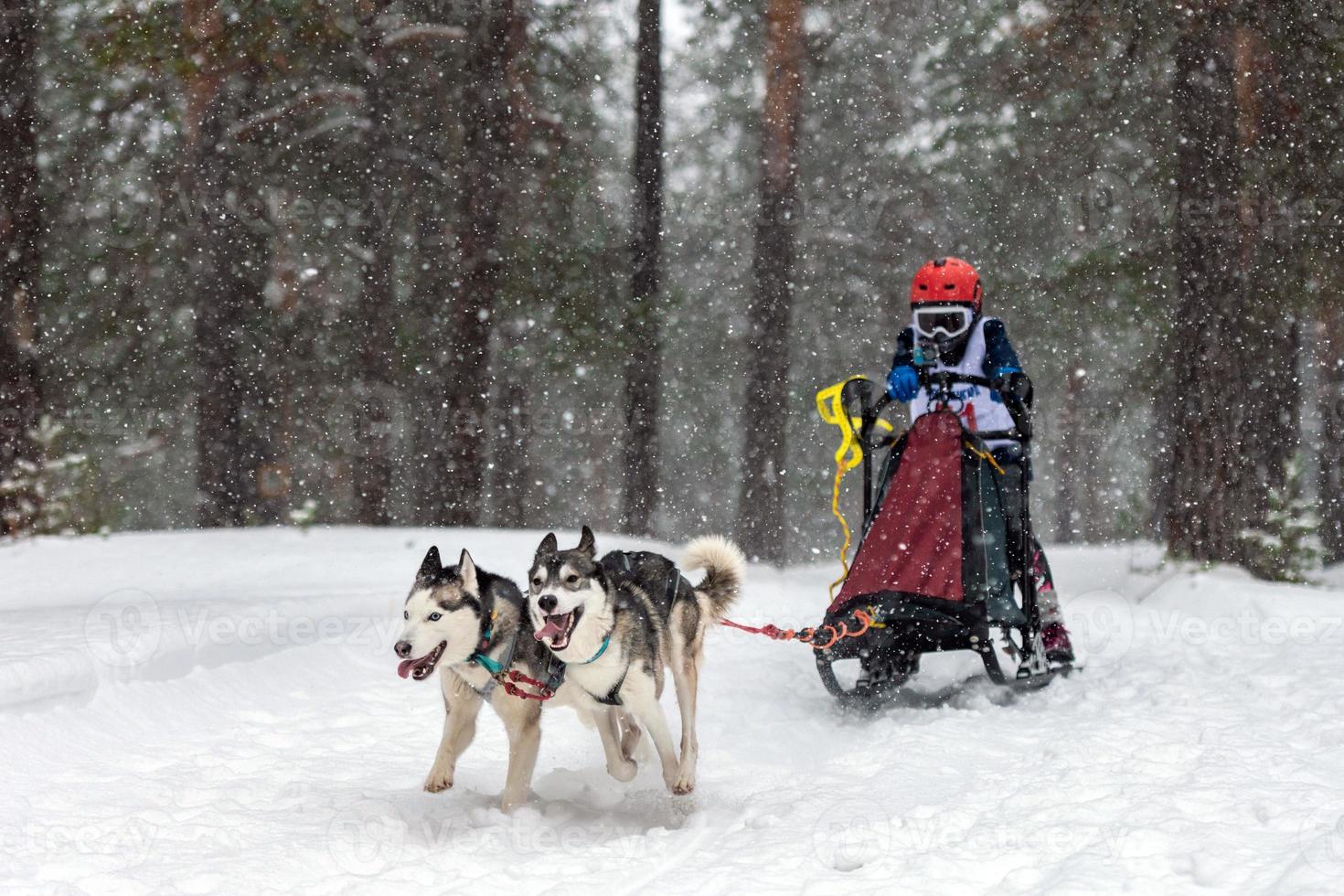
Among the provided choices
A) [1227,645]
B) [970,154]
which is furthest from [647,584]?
[970,154]

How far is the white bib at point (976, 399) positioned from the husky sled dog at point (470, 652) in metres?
2.92

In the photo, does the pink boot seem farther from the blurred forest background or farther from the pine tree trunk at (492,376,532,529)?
the pine tree trunk at (492,376,532,529)

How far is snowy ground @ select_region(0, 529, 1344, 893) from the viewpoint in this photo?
11.0 feet

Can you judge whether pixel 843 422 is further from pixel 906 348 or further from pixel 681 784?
pixel 681 784

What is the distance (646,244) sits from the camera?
13.4 metres

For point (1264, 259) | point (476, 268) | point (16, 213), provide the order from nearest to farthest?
point (1264, 259) < point (16, 213) < point (476, 268)

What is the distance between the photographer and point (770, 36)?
13.8m

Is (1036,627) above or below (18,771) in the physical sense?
above

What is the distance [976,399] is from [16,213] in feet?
31.5

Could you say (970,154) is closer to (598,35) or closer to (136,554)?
(598,35)

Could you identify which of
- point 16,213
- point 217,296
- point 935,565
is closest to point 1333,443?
point 935,565

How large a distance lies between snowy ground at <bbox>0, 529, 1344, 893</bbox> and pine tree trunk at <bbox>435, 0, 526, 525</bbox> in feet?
13.7

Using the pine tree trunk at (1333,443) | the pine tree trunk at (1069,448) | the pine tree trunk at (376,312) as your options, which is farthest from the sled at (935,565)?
the pine tree trunk at (1069,448)

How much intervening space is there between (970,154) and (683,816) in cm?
1578
